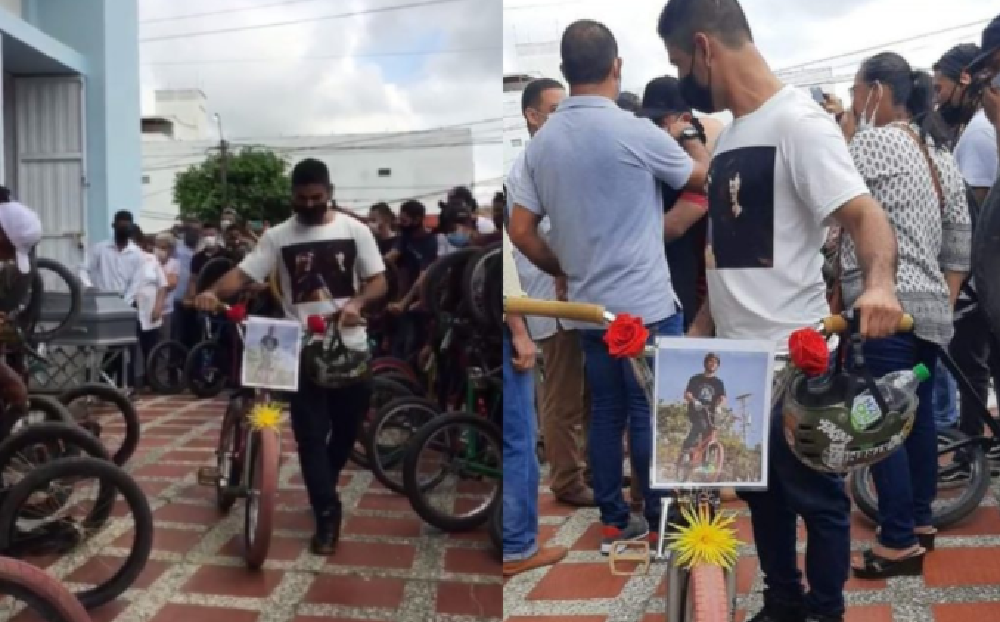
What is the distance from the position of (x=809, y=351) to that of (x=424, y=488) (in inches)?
58.0

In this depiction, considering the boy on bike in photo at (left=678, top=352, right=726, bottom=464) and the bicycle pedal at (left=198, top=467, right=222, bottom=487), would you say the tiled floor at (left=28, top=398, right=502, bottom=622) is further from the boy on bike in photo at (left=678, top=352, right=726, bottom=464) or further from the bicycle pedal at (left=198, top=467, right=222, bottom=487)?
the boy on bike in photo at (left=678, top=352, right=726, bottom=464)

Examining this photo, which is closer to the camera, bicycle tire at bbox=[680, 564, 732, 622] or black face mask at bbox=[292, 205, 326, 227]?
bicycle tire at bbox=[680, 564, 732, 622]

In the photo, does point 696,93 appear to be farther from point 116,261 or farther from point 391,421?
point 391,421

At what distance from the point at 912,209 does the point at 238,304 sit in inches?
60.9

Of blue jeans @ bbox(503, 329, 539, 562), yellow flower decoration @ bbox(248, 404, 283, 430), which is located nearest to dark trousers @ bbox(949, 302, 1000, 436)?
blue jeans @ bbox(503, 329, 539, 562)

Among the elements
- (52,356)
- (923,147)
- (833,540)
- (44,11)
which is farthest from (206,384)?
Result: (923,147)

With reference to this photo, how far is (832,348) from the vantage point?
1534 millimetres

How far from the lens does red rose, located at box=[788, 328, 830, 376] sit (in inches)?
54.3

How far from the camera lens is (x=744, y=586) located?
1761mm

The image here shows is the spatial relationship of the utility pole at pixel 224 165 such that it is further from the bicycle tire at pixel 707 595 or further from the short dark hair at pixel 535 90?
the bicycle tire at pixel 707 595

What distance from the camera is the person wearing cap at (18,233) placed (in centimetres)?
192

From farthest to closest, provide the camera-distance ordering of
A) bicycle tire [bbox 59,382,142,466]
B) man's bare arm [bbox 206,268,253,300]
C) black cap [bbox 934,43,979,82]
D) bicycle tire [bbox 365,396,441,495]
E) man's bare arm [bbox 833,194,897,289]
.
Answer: bicycle tire [bbox 365,396,441,495] < man's bare arm [bbox 206,268,253,300] < bicycle tire [bbox 59,382,142,466] < black cap [bbox 934,43,979,82] < man's bare arm [bbox 833,194,897,289]

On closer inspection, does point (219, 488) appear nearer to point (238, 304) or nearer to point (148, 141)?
point (238, 304)

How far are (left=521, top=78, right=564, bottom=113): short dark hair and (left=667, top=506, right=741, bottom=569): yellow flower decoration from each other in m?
0.74
